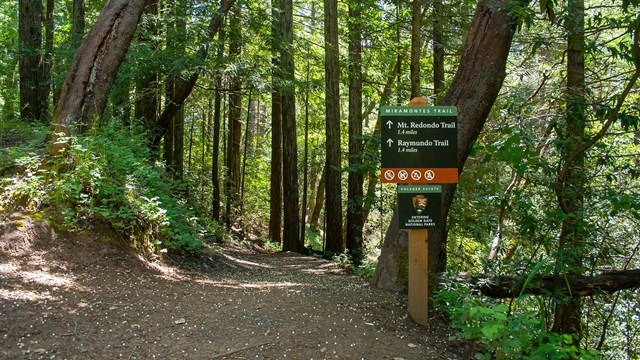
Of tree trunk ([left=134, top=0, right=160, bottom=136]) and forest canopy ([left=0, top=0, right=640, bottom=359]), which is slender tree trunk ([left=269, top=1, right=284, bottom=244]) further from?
tree trunk ([left=134, top=0, right=160, bottom=136])

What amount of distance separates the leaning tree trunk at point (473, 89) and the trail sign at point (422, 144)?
3.34 feet

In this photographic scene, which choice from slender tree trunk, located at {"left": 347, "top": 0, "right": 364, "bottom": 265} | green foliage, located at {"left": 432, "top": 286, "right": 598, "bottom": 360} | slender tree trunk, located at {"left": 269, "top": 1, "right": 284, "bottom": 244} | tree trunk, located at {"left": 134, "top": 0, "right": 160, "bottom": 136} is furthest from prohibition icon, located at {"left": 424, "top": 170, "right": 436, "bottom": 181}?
slender tree trunk, located at {"left": 269, "top": 1, "right": 284, "bottom": 244}

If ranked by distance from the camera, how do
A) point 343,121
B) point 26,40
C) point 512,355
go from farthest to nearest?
point 343,121 < point 26,40 < point 512,355

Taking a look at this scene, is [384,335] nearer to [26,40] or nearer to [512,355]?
[512,355]

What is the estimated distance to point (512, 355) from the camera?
157 inches

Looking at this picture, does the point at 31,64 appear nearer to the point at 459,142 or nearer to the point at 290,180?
the point at 290,180

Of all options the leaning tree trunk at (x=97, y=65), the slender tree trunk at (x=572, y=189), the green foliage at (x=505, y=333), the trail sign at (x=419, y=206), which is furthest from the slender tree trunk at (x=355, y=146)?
the green foliage at (x=505, y=333)

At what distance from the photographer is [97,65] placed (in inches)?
274

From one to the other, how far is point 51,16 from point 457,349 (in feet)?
49.8

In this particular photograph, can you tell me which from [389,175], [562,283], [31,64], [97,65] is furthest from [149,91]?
[562,283]

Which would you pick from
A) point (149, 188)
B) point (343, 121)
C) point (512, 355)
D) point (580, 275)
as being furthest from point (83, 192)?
point (343, 121)

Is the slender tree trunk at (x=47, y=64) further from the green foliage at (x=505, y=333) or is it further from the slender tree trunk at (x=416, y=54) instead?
the green foliage at (x=505, y=333)

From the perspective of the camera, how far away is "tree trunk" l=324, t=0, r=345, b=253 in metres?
12.9

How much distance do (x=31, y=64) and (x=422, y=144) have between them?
12442 mm
